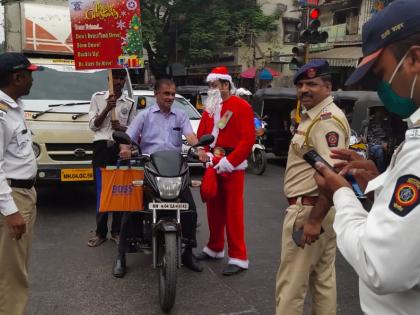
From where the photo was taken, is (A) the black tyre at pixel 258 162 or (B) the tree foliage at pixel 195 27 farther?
(B) the tree foliage at pixel 195 27

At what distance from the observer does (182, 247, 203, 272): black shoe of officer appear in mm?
4340

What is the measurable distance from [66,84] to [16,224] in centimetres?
471

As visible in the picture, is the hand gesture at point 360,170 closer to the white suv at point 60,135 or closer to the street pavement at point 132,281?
the street pavement at point 132,281

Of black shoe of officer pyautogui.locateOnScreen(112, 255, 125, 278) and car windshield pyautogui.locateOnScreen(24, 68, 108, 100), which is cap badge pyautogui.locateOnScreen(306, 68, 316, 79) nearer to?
black shoe of officer pyautogui.locateOnScreen(112, 255, 125, 278)

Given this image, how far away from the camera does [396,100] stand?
1297 mm

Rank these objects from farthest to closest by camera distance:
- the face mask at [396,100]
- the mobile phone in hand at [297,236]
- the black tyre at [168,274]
Answer: the black tyre at [168,274] → the mobile phone in hand at [297,236] → the face mask at [396,100]

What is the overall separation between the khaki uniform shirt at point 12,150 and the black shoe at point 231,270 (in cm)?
214

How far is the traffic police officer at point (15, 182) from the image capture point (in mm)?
2604

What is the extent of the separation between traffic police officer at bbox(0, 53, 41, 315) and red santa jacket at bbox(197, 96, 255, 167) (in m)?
1.97

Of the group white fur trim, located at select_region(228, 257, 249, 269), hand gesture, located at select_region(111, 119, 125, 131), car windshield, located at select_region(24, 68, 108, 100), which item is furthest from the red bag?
car windshield, located at select_region(24, 68, 108, 100)

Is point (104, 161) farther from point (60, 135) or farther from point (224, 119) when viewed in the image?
point (224, 119)

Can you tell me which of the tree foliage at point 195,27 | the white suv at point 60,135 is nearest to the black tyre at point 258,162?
the white suv at point 60,135

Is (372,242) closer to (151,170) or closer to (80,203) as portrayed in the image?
(151,170)

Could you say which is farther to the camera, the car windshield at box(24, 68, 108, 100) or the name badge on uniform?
the car windshield at box(24, 68, 108, 100)
